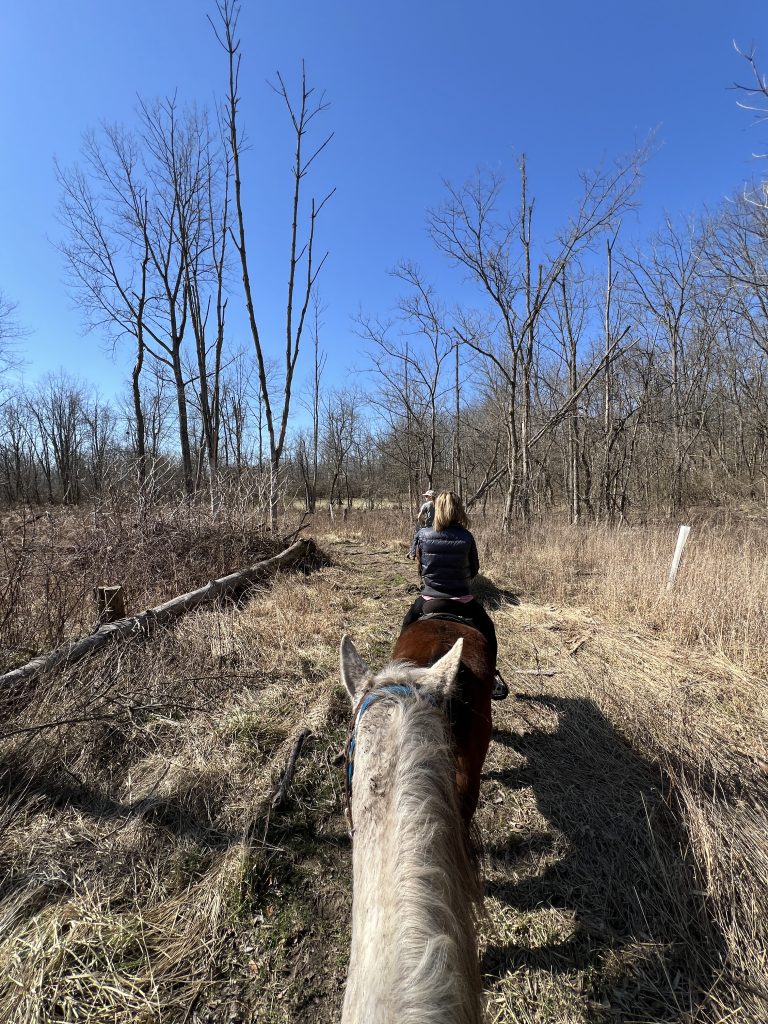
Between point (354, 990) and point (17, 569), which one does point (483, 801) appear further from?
point (17, 569)

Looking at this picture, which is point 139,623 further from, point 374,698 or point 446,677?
point 446,677

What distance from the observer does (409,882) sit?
1.02 meters

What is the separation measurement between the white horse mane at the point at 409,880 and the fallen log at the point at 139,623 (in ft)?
12.5

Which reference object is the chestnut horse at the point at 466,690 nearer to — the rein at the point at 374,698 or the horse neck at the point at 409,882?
the rein at the point at 374,698

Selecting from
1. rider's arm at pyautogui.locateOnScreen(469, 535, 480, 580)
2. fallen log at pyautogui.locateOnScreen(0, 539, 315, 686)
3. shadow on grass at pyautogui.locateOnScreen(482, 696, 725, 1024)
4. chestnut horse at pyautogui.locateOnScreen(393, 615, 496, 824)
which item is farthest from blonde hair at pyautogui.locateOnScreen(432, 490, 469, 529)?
fallen log at pyautogui.locateOnScreen(0, 539, 315, 686)

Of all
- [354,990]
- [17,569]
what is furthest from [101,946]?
[17,569]

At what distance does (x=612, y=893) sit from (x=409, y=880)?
217cm

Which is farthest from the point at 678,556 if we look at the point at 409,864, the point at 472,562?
the point at 409,864

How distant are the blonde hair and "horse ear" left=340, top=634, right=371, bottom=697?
2.36 metres

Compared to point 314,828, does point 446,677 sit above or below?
above

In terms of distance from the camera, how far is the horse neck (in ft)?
2.93

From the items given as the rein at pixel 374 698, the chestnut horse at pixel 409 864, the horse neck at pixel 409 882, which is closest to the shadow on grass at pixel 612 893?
the chestnut horse at pixel 409 864

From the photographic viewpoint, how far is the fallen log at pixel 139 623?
3682 mm

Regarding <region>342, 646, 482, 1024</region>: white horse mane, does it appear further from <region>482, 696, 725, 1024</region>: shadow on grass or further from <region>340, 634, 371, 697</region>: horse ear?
<region>482, 696, 725, 1024</region>: shadow on grass
